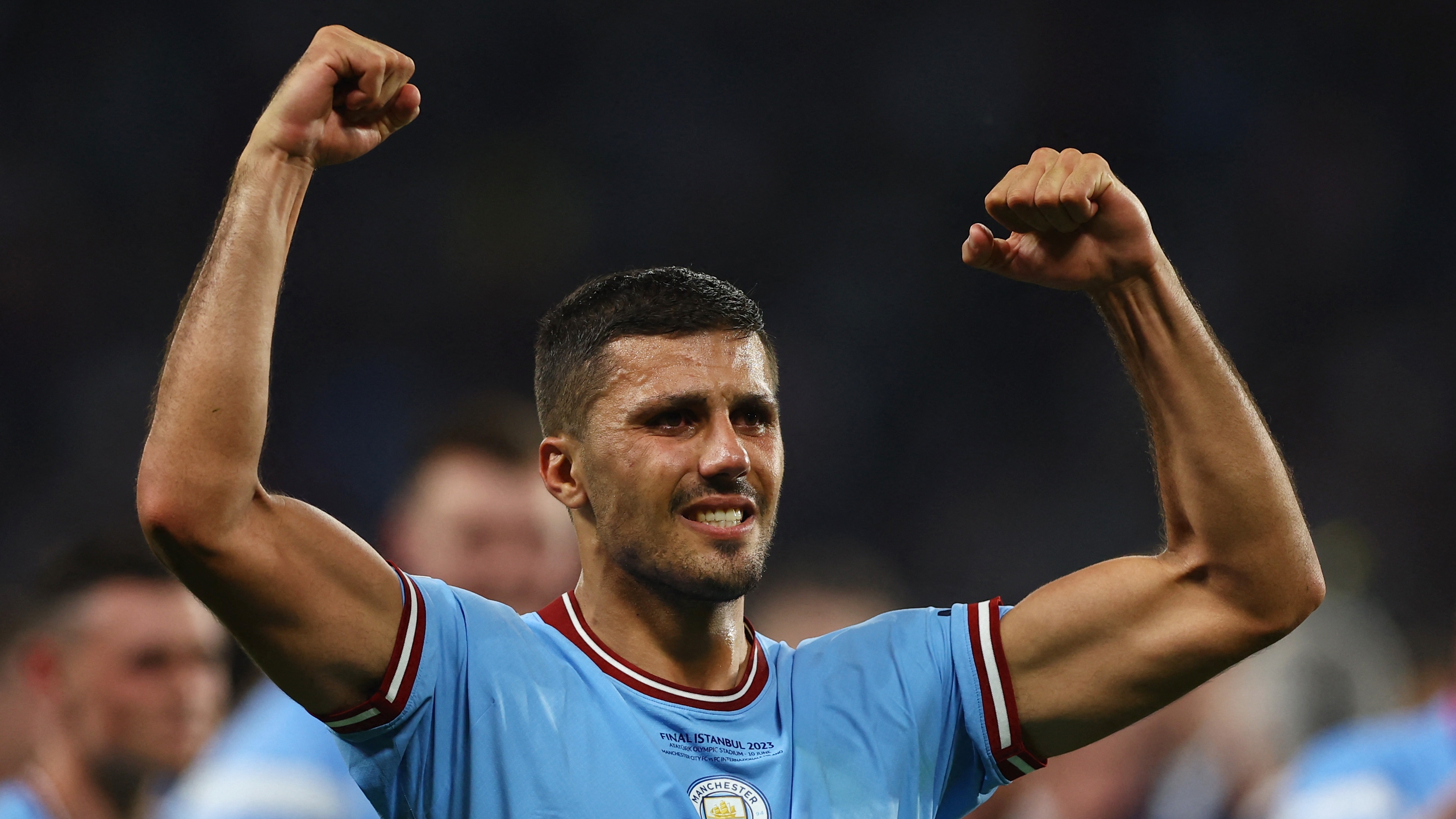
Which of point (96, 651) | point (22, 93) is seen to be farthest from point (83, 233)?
point (96, 651)

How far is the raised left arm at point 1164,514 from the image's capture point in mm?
2260

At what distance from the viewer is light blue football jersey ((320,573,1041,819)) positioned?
6.95 feet

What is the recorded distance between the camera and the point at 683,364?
94.0 inches

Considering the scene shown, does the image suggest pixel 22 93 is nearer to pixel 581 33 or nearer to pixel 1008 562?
pixel 581 33

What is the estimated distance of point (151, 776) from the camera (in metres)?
3.98

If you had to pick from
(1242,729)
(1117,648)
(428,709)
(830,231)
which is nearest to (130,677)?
(428,709)

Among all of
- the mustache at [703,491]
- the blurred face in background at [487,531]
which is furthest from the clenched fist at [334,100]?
the blurred face in background at [487,531]

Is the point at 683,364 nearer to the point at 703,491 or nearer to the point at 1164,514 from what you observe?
the point at 703,491

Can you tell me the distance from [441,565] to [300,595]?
242 centimetres

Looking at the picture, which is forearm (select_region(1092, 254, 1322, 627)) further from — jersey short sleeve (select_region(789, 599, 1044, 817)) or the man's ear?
the man's ear

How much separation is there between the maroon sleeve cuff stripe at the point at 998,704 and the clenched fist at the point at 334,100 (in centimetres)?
131

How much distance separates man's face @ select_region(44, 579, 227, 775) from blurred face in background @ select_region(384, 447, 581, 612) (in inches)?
28.1

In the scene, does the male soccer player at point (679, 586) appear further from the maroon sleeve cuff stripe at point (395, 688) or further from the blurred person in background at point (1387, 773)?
the blurred person in background at point (1387, 773)

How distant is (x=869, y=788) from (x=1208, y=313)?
7.26 m
